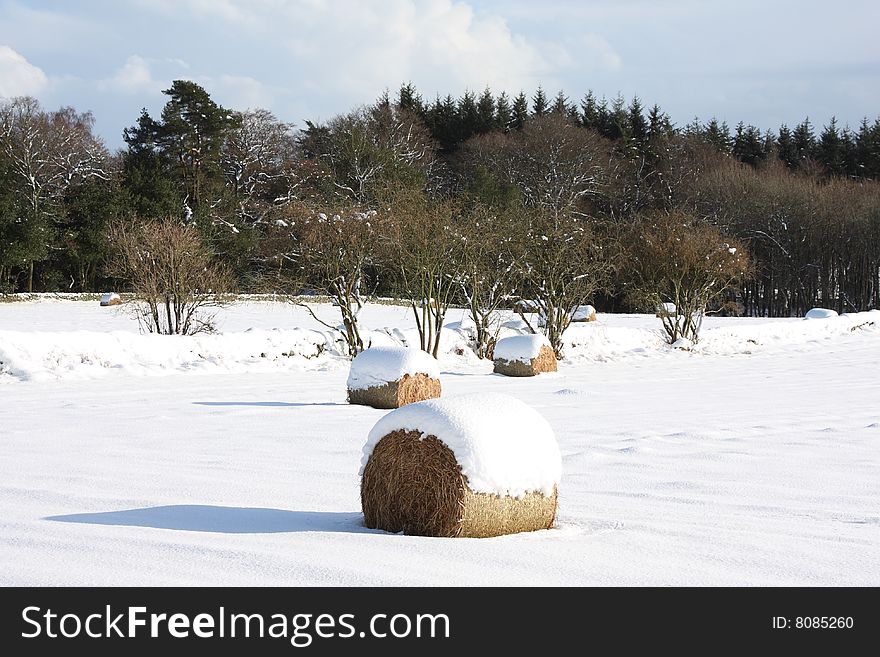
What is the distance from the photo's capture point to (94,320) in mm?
30969

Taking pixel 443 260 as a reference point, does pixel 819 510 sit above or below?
below

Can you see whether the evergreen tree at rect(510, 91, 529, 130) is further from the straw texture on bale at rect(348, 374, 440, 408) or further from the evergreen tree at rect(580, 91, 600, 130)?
the straw texture on bale at rect(348, 374, 440, 408)

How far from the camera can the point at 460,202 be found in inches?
1024

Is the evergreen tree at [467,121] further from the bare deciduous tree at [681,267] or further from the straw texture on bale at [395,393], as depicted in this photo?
the straw texture on bale at [395,393]

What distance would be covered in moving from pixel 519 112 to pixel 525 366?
5135 centimetres

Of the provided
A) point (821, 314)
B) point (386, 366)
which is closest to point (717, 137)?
point (821, 314)

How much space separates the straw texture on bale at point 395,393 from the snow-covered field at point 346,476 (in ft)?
2.16

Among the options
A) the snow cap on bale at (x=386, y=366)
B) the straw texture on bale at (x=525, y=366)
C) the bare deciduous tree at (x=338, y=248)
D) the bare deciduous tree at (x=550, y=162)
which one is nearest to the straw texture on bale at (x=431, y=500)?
the snow cap on bale at (x=386, y=366)

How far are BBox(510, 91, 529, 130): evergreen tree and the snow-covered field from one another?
49.7 meters

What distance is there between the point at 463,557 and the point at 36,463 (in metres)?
5.51

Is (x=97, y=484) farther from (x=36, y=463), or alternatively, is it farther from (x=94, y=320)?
(x=94, y=320)

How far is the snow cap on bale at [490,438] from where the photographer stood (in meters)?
5.36

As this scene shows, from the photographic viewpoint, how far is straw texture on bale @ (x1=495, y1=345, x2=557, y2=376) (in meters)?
20.1
